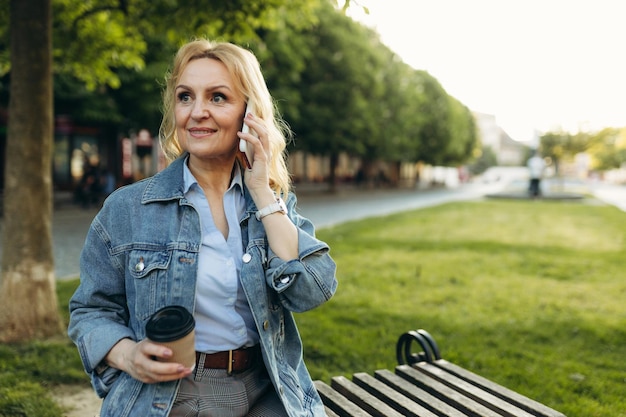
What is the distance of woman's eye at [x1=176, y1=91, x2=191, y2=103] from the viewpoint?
211 cm

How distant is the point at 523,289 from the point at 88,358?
6651 mm

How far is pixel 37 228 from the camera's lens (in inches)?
190

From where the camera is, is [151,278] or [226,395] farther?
[226,395]

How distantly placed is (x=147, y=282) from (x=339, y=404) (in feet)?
3.99

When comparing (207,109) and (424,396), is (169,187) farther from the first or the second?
(424,396)

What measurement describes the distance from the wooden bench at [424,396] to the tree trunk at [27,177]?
2.97m

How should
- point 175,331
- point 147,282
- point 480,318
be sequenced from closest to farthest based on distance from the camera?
point 175,331 → point 147,282 → point 480,318

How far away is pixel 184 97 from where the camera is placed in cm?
→ 212

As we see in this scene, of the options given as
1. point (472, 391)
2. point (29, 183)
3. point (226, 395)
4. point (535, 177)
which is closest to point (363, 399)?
point (472, 391)

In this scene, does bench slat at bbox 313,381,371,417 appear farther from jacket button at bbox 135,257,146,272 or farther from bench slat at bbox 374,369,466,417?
jacket button at bbox 135,257,146,272

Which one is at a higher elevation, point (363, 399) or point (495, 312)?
point (363, 399)

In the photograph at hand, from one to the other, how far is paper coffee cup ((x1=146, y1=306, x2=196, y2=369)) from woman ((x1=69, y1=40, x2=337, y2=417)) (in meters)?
0.20

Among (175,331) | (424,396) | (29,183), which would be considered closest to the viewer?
(175,331)

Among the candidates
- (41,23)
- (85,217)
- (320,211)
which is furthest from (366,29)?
(41,23)
